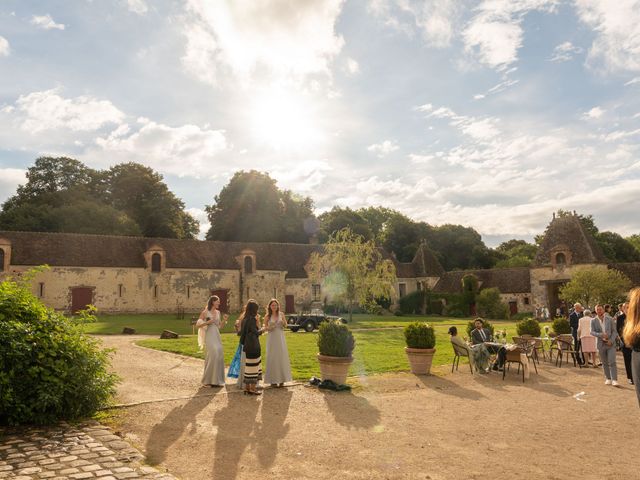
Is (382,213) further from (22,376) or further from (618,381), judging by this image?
(22,376)

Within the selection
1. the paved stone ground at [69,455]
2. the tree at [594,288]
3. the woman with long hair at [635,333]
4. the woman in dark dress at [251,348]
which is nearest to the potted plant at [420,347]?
the woman in dark dress at [251,348]

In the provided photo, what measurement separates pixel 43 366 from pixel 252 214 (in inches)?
1932

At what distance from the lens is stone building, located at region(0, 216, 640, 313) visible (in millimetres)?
35406

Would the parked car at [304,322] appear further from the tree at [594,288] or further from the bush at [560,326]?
the tree at [594,288]

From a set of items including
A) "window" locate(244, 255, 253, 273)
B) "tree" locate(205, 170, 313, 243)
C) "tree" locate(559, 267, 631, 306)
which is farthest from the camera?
"tree" locate(205, 170, 313, 243)

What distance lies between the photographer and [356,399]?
922 centimetres

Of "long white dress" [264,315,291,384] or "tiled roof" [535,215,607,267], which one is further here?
"tiled roof" [535,215,607,267]

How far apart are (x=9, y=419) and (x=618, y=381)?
40.5 ft

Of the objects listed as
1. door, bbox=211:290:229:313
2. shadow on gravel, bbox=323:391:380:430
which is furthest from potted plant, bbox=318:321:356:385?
door, bbox=211:290:229:313

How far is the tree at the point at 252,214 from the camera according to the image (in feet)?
181

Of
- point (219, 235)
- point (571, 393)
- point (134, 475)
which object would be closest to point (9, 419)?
point (134, 475)

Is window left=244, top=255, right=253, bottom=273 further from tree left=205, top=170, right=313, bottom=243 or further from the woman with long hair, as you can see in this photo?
the woman with long hair

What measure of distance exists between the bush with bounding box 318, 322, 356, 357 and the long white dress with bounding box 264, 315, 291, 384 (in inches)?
34.3

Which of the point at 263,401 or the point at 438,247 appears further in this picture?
the point at 438,247
